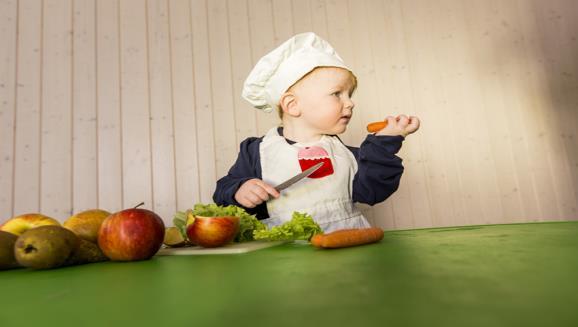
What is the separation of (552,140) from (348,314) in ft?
7.67

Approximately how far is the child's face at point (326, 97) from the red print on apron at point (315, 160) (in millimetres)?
97

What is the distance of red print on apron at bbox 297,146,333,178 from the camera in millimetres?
1184

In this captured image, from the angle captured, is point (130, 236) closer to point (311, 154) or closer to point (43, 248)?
point (43, 248)

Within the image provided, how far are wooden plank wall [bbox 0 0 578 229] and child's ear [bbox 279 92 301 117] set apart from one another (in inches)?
30.5

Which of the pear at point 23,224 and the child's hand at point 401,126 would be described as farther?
the child's hand at point 401,126

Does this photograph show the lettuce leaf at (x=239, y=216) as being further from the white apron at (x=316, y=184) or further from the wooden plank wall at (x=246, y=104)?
the wooden plank wall at (x=246, y=104)

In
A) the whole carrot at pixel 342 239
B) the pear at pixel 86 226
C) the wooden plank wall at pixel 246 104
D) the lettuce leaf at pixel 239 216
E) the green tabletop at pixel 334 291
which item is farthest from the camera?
the wooden plank wall at pixel 246 104

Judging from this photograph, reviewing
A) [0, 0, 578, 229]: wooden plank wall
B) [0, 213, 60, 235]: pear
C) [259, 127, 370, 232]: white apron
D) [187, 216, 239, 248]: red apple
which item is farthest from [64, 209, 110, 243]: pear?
[0, 0, 578, 229]: wooden plank wall

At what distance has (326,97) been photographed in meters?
1.21

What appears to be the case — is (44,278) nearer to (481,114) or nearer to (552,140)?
(481,114)

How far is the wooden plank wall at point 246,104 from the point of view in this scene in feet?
6.32

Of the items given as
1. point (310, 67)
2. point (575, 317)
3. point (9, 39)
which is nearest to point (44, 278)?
point (575, 317)

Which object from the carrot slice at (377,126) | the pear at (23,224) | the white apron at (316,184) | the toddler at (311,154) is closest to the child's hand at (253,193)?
the toddler at (311,154)

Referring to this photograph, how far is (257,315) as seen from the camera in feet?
0.82
